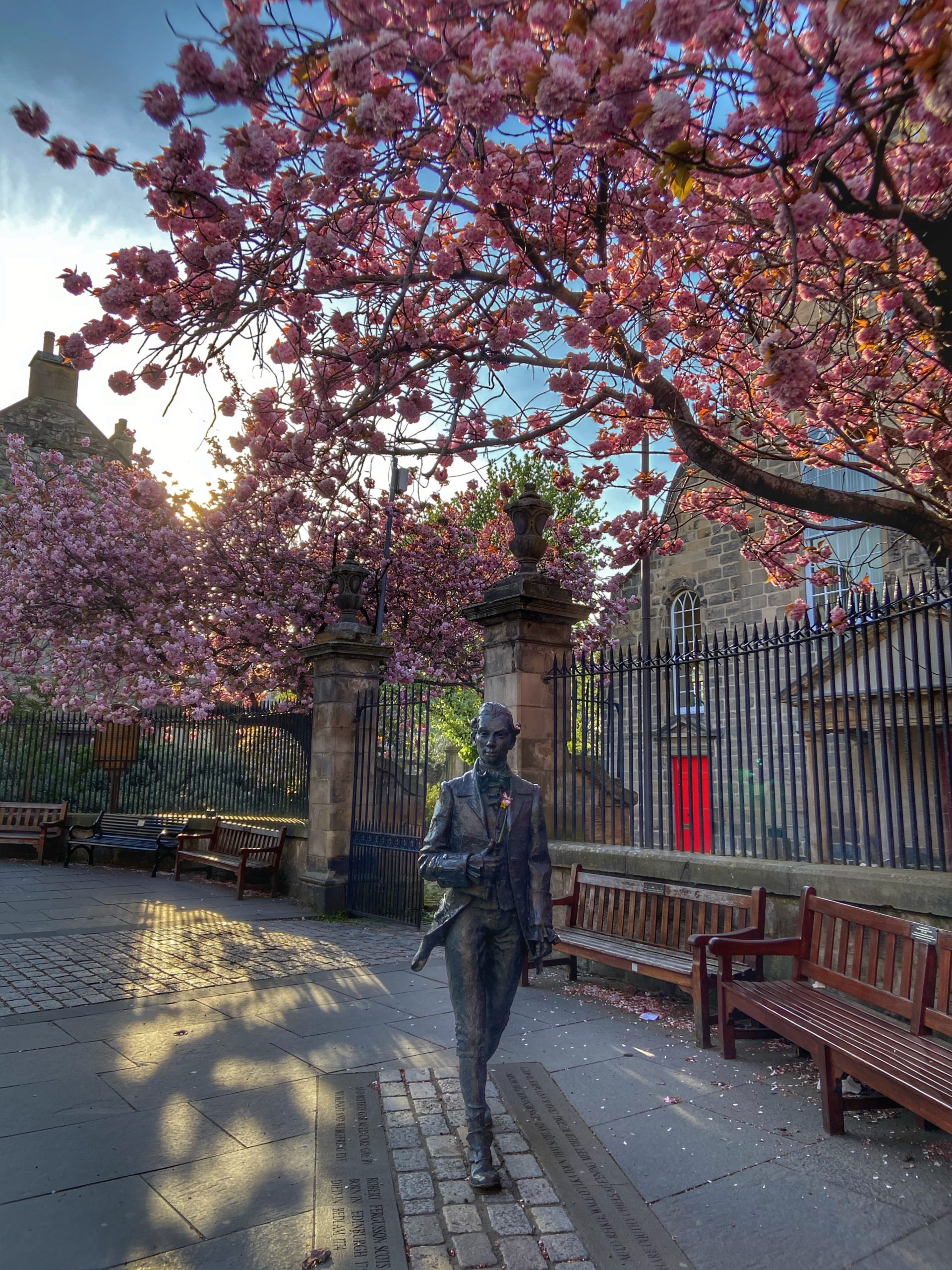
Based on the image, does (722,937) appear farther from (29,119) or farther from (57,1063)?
(29,119)

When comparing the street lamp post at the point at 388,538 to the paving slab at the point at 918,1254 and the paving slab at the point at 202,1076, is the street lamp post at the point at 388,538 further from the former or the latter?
the paving slab at the point at 918,1254

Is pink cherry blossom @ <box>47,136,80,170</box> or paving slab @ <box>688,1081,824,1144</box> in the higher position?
pink cherry blossom @ <box>47,136,80,170</box>

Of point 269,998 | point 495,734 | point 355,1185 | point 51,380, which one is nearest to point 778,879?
point 495,734

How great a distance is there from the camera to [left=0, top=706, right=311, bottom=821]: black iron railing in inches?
475

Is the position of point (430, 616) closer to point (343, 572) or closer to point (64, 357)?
point (343, 572)

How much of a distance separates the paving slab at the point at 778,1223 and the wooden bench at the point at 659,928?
5.77ft

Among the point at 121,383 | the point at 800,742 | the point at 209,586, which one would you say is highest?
the point at 209,586

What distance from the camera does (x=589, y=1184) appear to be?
10.8 ft

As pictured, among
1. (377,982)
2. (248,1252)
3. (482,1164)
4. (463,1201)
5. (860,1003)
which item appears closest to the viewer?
(248,1252)

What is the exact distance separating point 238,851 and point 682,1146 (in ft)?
29.5

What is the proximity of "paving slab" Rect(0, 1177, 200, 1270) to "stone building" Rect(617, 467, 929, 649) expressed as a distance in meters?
13.7

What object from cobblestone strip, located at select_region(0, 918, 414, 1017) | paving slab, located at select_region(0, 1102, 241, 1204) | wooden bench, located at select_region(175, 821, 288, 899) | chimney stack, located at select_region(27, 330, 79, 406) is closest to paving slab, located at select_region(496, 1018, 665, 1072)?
paving slab, located at select_region(0, 1102, 241, 1204)

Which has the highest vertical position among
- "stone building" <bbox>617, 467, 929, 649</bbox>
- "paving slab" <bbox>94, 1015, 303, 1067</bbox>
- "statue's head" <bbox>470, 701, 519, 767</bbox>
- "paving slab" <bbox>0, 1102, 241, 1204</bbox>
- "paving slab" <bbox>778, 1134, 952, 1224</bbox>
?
"stone building" <bbox>617, 467, 929, 649</bbox>

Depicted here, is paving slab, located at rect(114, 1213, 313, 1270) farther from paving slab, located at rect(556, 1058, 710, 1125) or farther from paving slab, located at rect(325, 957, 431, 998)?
paving slab, located at rect(325, 957, 431, 998)
